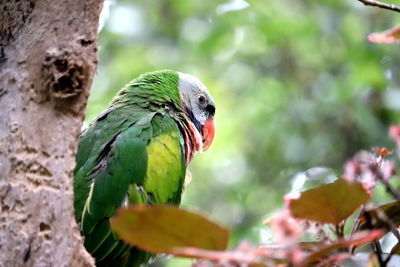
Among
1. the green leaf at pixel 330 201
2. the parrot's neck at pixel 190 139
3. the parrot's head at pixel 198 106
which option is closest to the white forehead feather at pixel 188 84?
the parrot's head at pixel 198 106

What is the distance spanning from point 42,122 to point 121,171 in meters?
0.78

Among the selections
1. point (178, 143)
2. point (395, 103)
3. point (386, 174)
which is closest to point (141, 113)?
point (178, 143)

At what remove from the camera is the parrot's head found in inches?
102

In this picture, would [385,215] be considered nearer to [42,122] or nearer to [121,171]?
[42,122]

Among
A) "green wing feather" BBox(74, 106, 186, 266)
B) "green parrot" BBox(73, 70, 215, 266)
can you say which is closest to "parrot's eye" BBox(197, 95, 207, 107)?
"green parrot" BBox(73, 70, 215, 266)

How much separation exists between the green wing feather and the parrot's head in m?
0.42

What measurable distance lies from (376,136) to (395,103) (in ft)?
0.80

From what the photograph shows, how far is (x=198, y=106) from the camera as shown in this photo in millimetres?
2699

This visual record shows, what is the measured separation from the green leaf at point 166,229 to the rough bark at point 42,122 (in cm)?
39

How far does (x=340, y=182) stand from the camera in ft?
2.45

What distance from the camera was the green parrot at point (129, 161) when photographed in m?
1.87

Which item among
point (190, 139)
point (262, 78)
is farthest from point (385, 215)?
point (262, 78)

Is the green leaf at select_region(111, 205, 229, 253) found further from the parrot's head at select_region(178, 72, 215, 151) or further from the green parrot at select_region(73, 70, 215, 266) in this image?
the parrot's head at select_region(178, 72, 215, 151)

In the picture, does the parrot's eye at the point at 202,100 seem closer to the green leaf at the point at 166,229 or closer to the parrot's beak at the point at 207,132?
the parrot's beak at the point at 207,132
